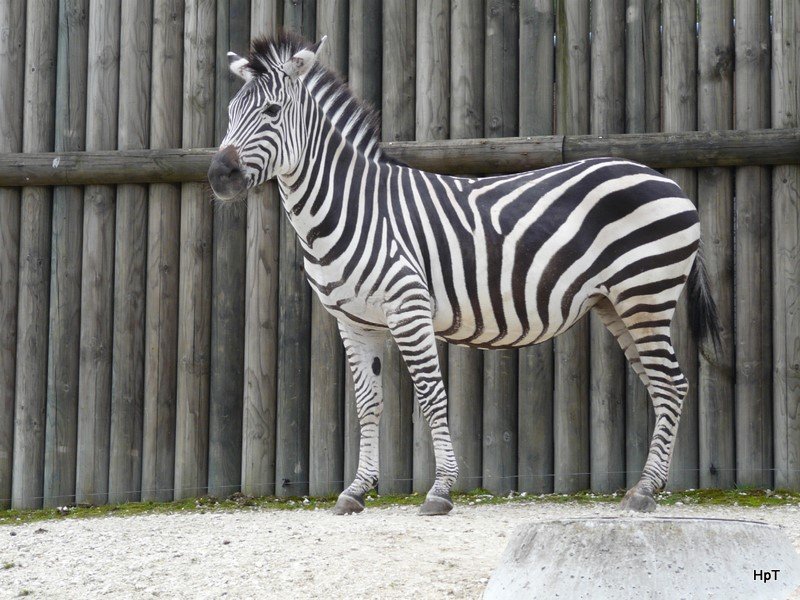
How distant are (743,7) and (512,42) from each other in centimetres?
162

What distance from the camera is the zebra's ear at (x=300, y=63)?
652 cm

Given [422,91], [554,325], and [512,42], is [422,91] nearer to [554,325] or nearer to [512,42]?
[512,42]

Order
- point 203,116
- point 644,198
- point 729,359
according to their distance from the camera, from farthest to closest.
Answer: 1. point 203,116
2. point 729,359
3. point 644,198

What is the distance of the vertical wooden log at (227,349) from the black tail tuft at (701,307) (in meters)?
3.18

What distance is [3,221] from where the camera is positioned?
831cm

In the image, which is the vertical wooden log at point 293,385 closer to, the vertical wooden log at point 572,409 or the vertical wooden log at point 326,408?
the vertical wooden log at point 326,408

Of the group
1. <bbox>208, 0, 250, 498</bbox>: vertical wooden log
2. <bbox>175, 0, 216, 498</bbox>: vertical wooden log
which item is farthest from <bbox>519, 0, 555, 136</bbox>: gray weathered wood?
<bbox>175, 0, 216, 498</bbox>: vertical wooden log

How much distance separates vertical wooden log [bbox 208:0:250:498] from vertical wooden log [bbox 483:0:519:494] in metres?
1.81

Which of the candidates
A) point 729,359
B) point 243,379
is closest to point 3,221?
point 243,379

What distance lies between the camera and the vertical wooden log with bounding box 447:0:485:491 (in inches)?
303

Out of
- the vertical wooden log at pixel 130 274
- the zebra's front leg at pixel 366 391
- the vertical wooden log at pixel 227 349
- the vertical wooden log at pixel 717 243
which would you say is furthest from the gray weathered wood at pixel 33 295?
the vertical wooden log at pixel 717 243

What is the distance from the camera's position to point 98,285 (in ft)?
26.8

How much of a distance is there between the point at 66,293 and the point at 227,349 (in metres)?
1.33

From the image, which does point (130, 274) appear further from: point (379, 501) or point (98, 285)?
point (379, 501)
